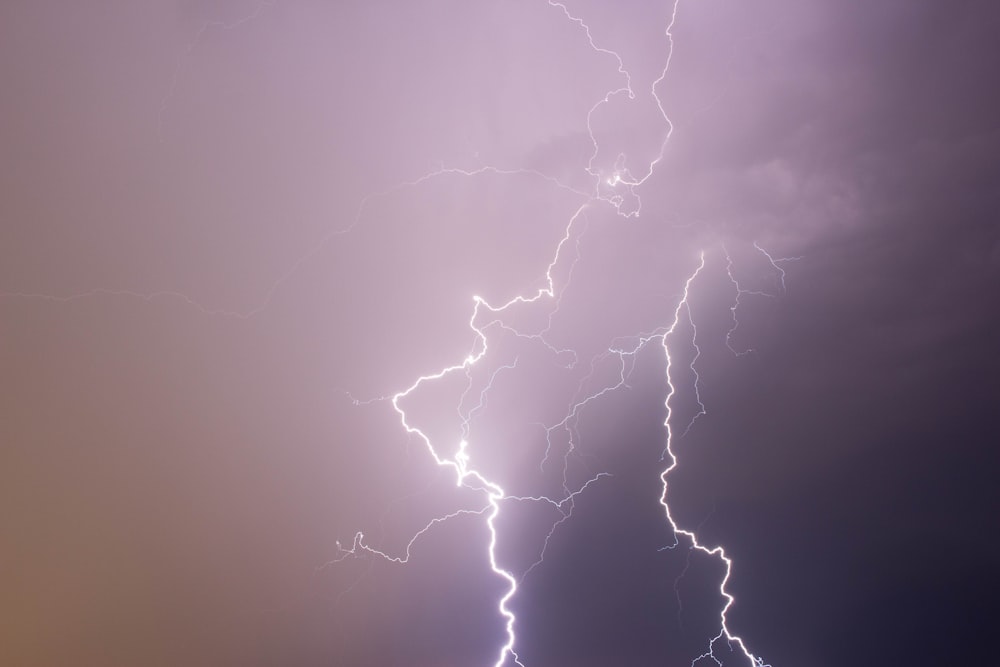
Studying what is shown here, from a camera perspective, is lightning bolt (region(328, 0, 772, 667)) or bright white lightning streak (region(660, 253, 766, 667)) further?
bright white lightning streak (region(660, 253, 766, 667))

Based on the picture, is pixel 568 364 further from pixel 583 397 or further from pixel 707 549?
pixel 707 549

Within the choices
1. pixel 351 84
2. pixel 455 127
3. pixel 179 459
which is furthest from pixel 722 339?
pixel 179 459

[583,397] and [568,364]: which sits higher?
[568,364]

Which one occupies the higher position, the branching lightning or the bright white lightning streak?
the branching lightning

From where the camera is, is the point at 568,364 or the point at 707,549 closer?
the point at 568,364

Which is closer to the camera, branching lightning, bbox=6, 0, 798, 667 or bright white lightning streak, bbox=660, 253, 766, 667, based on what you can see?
branching lightning, bbox=6, 0, 798, 667

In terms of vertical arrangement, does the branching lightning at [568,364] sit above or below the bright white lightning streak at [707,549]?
above

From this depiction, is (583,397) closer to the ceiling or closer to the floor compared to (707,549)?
closer to the ceiling

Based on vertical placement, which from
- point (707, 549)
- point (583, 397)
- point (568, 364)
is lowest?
point (707, 549)

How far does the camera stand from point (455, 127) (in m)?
4.73

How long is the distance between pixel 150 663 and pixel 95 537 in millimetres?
1060

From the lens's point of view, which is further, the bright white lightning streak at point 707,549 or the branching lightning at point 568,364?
the bright white lightning streak at point 707,549

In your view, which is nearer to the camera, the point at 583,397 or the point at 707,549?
the point at 583,397

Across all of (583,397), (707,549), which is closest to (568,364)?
(583,397)
